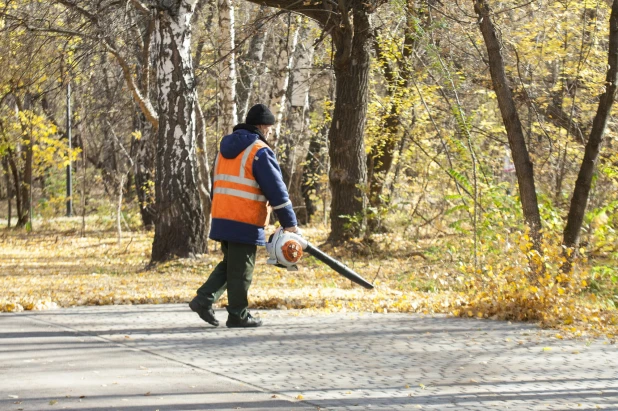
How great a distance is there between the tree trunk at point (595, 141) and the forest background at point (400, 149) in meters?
0.03

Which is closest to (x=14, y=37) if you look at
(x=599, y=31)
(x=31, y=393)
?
(x=599, y=31)

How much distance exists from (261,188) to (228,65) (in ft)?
35.4

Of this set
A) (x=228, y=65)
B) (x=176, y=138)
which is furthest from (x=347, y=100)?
(x=176, y=138)

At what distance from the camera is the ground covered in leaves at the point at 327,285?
933 cm

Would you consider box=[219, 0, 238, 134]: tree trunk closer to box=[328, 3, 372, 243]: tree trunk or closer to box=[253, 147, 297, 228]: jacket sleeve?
box=[328, 3, 372, 243]: tree trunk

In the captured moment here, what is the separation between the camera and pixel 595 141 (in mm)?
14016

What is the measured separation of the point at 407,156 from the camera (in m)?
23.4

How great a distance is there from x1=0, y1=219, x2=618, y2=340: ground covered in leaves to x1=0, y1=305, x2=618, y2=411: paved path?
1.71 feet

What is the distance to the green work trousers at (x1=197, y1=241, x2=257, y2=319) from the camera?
847 centimetres

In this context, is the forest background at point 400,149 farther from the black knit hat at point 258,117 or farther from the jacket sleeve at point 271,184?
the black knit hat at point 258,117

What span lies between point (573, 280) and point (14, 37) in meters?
12.5

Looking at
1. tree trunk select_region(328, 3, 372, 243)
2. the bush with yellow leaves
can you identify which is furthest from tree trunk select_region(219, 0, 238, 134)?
the bush with yellow leaves

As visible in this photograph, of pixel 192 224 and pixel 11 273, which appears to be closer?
pixel 192 224

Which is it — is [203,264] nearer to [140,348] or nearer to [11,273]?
[11,273]
